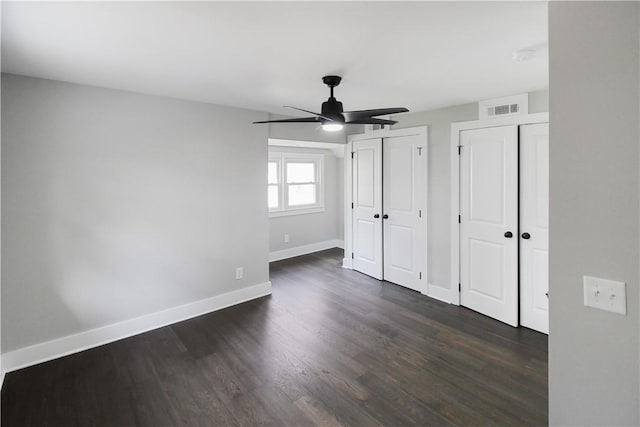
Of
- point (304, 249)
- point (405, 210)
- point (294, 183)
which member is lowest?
point (304, 249)

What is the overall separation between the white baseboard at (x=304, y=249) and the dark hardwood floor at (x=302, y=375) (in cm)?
233

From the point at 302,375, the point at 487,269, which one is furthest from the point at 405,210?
the point at 302,375

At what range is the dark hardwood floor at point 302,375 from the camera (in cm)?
211

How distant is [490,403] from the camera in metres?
2.18

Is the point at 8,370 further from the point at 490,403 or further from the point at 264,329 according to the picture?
the point at 490,403

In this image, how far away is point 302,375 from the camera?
251 centimetres

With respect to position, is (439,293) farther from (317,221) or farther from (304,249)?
(317,221)

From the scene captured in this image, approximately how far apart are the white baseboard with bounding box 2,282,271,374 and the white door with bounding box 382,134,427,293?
196 centimetres
